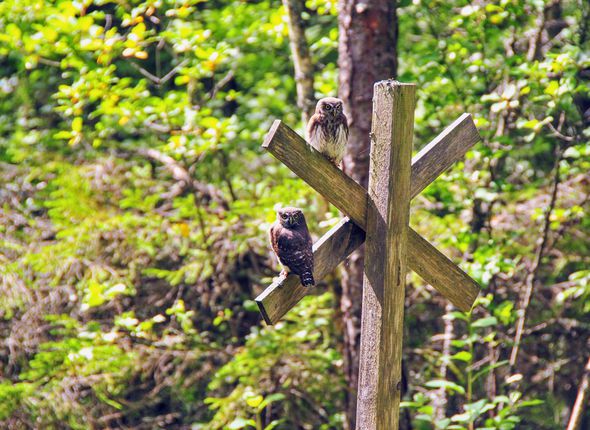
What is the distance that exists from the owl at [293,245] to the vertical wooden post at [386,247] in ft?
0.68

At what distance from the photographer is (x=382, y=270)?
8.36 ft

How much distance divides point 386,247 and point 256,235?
2.56m

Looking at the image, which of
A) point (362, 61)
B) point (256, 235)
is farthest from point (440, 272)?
point (256, 235)

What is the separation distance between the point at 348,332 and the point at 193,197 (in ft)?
4.82

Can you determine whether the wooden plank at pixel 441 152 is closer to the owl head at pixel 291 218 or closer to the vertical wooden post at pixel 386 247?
the vertical wooden post at pixel 386 247

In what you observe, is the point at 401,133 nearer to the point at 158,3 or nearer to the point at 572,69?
the point at 572,69

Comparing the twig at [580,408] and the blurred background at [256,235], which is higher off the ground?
the blurred background at [256,235]

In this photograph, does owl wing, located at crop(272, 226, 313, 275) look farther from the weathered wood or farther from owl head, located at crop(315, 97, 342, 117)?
owl head, located at crop(315, 97, 342, 117)

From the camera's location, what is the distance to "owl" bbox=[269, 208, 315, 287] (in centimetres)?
256

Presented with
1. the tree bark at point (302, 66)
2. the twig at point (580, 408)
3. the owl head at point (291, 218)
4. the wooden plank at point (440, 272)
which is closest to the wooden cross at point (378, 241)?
the wooden plank at point (440, 272)

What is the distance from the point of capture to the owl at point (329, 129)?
3.23 meters

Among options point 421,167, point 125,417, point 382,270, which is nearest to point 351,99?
point 421,167

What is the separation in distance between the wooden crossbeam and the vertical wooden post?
8 cm

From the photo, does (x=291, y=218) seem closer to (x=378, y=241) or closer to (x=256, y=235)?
(x=378, y=241)
